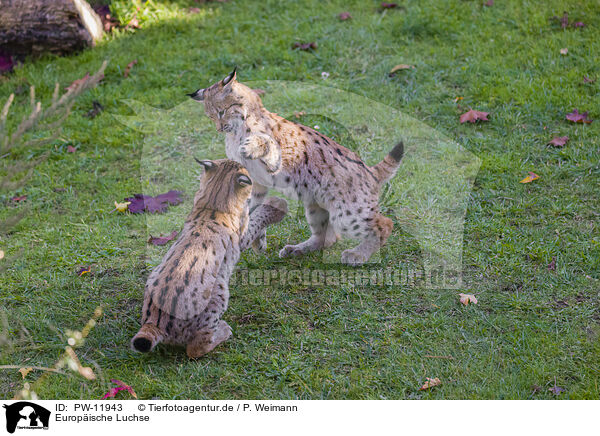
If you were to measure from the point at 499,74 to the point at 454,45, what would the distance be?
1076 millimetres

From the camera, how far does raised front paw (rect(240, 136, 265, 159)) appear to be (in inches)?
215

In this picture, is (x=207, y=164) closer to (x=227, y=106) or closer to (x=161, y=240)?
(x=227, y=106)

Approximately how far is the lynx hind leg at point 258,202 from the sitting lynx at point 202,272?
588 millimetres

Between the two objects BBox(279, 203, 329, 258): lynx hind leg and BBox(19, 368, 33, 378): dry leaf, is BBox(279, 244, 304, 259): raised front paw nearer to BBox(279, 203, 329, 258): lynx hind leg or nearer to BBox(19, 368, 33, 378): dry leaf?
BBox(279, 203, 329, 258): lynx hind leg

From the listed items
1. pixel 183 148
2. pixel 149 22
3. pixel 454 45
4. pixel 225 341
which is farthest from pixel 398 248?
pixel 149 22

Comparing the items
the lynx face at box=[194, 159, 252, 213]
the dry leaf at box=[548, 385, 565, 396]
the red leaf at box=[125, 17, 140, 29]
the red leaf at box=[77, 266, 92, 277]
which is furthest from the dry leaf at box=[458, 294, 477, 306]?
the red leaf at box=[125, 17, 140, 29]

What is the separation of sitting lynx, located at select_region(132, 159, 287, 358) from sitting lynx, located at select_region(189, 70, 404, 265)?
1.80ft

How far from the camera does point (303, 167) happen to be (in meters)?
5.80

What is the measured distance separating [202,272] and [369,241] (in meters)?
2.00

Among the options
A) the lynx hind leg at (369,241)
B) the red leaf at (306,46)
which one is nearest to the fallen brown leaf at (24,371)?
the lynx hind leg at (369,241)


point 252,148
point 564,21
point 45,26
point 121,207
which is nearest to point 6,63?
point 45,26
